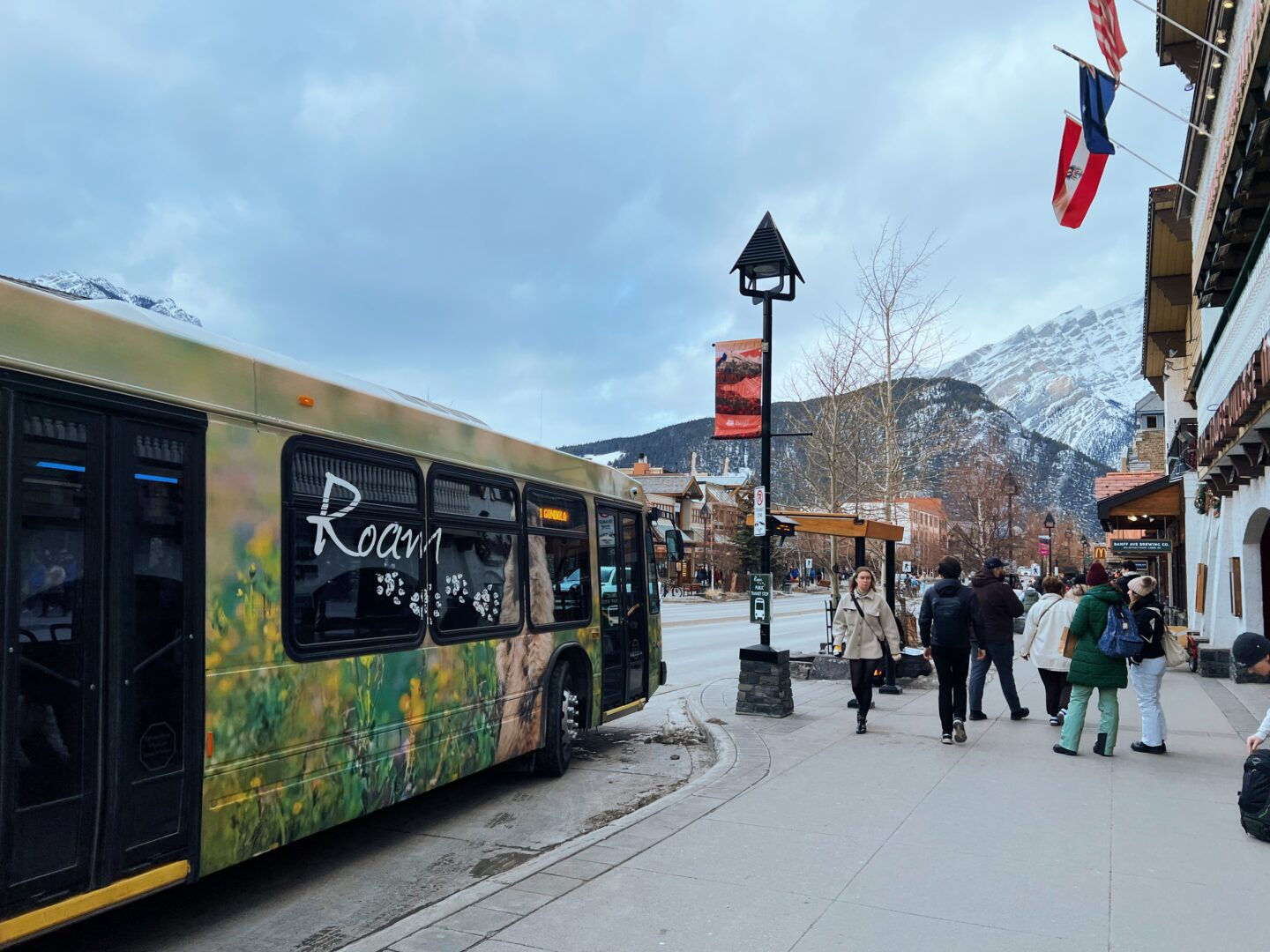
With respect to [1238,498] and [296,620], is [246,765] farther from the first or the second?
[1238,498]

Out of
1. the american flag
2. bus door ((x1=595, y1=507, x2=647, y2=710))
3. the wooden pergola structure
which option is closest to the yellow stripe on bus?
bus door ((x1=595, y1=507, x2=647, y2=710))

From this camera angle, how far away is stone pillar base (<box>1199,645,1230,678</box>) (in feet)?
53.9

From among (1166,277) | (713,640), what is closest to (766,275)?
(713,640)

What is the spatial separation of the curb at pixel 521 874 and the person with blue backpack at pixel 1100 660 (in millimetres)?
3081

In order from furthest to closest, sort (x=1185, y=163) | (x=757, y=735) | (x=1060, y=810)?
(x=1185, y=163)
(x=757, y=735)
(x=1060, y=810)

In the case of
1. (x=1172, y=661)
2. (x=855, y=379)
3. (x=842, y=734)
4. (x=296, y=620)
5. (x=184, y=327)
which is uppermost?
(x=855, y=379)

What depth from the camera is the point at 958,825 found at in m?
6.38

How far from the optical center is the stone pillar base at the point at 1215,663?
1644cm

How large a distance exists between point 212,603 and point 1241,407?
12386 millimetres

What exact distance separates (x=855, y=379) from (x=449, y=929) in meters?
17.1

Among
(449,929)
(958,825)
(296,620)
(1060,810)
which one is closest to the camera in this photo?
(449,929)

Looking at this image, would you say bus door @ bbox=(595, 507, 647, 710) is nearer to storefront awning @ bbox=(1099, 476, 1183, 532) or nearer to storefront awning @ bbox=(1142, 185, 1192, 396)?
storefront awning @ bbox=(1142, 185, 1192, 396)

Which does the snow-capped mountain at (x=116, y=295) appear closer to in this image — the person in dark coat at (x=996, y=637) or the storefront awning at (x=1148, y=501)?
the person in dark coat at (x=996, y=637)

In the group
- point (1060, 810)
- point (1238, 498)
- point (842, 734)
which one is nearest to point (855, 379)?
point (1238, 498)
